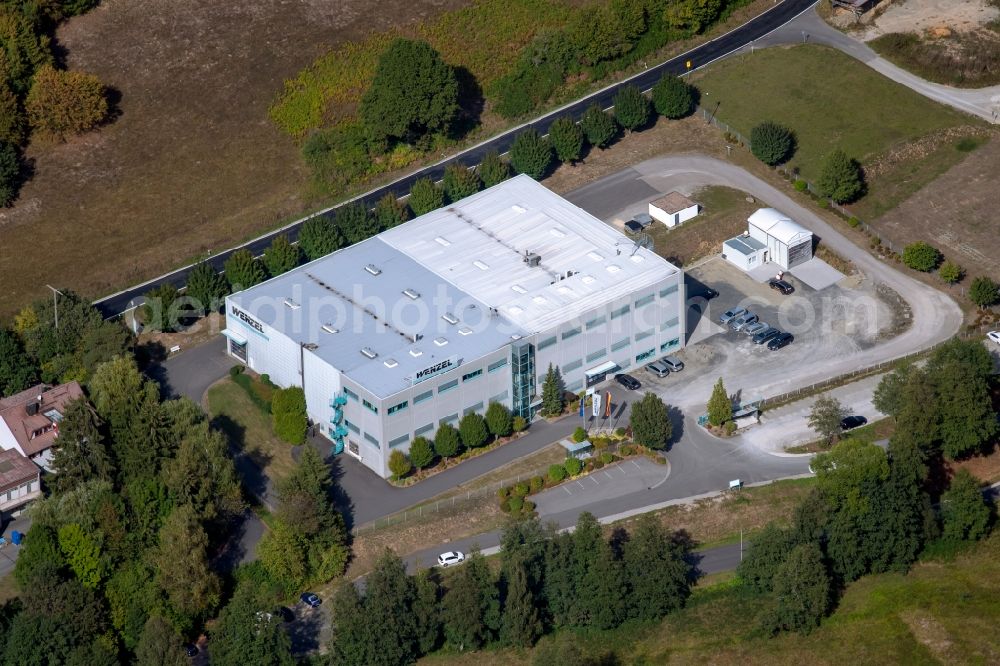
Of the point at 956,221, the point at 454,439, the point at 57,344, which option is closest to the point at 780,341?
the point at 956,221

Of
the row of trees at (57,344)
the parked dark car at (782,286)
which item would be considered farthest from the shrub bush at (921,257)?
the row of trees at (57,344)

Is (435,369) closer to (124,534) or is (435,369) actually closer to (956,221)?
(124,534)

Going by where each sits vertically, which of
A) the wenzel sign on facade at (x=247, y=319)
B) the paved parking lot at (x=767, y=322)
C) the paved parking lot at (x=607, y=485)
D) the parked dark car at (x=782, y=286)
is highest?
the wenzel sign on facade at (x=247, y=319)

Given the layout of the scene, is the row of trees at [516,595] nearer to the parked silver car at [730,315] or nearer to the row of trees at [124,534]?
the row of trees at [124,534]

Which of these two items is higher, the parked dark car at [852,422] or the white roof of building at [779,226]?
the white roof of building at [779,226]

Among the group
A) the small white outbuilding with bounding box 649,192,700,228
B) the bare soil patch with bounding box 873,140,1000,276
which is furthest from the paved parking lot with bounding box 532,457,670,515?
the bare soil patch with bounding box 873,140,1000,276

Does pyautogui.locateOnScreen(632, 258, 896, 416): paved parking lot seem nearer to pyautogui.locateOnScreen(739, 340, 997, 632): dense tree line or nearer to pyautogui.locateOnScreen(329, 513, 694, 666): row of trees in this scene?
pyautogui.locateOnScreen(739, 340, 997, 632): dense tree line

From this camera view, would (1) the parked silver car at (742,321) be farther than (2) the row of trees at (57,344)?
Yes
